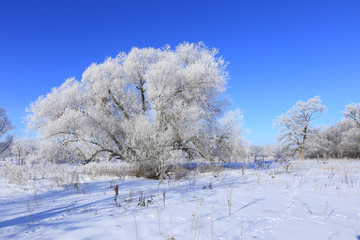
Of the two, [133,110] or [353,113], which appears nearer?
[133,110]

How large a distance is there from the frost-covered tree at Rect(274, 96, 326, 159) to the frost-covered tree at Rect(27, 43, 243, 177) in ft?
57.8

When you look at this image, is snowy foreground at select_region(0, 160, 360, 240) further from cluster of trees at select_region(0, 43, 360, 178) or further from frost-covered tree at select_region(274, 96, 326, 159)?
frost-covered tree at select_region(274, 96, 326, 159)

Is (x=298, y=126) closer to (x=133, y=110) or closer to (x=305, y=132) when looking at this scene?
(x=305, y=132)

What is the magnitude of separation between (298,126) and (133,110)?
920 inches

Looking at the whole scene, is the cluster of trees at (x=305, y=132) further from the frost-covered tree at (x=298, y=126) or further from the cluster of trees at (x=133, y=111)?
the cluster of trees at (x=133, y=111)

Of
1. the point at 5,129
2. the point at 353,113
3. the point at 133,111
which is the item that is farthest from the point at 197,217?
the point at 353,113

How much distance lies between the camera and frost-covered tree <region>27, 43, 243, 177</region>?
11.9 m

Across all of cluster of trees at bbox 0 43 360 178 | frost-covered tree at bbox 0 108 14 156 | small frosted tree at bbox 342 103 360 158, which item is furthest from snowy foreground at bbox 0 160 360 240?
small frosted tree at bbox 342 103 360 158

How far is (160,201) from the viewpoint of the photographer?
13.6 ft

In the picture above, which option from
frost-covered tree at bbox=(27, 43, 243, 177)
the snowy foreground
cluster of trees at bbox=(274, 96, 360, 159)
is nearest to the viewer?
the snowy foreground

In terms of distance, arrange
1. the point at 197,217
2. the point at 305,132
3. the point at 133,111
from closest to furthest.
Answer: the point at 197,217, the point at 133,111, the point at 305,132

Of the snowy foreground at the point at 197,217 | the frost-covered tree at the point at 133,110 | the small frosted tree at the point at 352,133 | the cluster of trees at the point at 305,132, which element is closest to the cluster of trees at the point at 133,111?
the frost-covered tree at the point at 133,110

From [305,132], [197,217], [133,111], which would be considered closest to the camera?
[197,217]

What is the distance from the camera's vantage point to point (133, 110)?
13547 millimetres
